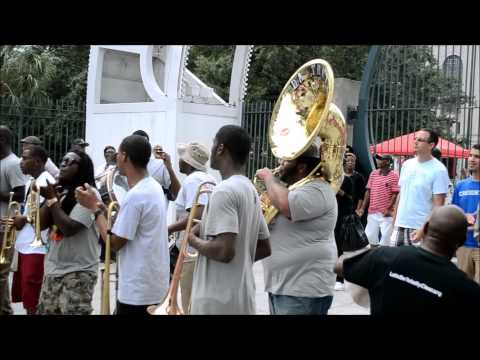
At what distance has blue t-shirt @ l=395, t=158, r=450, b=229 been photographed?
593 cm

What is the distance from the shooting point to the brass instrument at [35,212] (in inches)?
162

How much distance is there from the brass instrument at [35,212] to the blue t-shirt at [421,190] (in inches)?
130

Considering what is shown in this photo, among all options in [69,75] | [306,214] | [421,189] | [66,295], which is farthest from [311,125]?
[69,75]

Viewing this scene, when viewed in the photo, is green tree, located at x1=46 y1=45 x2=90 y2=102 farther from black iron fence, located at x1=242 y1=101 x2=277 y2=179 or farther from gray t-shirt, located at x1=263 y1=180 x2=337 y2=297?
gray t-shirt, located at x1=263 y1=180 x2=337 y2=297

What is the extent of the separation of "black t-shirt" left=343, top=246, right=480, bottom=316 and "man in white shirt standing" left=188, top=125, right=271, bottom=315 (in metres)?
0.77

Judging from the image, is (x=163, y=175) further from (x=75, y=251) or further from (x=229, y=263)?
(x=229, y=263)

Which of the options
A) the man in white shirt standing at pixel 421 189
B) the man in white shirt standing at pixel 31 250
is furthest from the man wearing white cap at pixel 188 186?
the man in white shirt standing at pixel 421 189

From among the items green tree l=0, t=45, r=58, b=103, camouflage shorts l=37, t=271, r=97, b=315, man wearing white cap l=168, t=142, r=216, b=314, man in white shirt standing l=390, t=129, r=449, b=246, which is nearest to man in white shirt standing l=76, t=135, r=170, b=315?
camouflage shorts l=37, t=271, r=97, b=315

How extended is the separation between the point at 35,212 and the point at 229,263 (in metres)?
1.67

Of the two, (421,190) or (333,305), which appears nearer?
(421,190)

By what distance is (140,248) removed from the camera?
11.7ft
